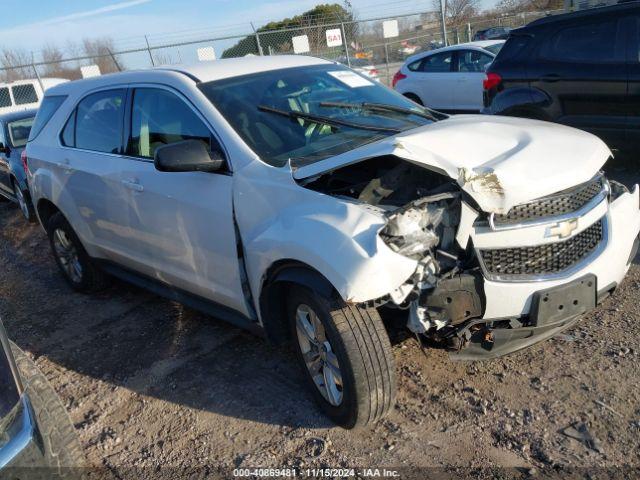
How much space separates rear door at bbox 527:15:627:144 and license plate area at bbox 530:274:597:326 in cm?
389

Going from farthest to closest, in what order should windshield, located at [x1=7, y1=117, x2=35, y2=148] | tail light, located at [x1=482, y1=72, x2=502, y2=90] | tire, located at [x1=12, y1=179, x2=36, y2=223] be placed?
1. windshield, located at [x1=7, y1=117, x2=35, y2=148]
2. tire, located at [x1=12, y1=179, x2=36, y2=223]
3. tail light, located at [x1=482, y1=72, x2=502, y2=90]

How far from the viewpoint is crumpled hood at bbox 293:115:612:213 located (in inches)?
109

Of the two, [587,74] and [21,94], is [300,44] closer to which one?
[21,94]

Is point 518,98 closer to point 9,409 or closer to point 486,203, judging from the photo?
point 486,203

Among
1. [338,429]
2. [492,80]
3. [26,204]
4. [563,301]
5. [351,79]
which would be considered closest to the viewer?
[563,301]

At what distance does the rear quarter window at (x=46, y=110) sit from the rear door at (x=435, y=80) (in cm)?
784

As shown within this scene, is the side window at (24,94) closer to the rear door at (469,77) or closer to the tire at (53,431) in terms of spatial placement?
the rear door at (469,77)

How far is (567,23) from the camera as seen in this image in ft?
21.3

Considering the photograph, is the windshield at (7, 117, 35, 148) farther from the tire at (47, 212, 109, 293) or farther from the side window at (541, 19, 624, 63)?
the side window at (541, 19, 624, 63)

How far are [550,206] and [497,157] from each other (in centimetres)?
35

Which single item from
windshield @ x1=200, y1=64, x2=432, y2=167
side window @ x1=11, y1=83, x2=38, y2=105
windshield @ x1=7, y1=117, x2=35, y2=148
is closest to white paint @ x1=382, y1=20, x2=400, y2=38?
side window @ x1=11, y1=83, x2=38, y2=105

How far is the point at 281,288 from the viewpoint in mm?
3195

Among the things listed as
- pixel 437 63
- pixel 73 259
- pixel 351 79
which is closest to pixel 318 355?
pixel 351 79

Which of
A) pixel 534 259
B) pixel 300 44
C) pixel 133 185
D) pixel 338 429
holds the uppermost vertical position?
pixel 133 185
